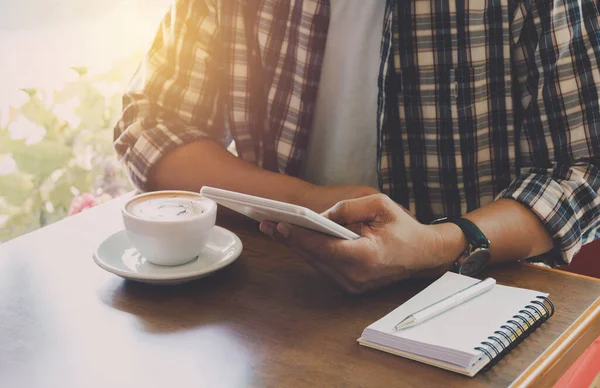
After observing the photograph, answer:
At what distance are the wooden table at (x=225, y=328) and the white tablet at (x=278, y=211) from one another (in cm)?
11

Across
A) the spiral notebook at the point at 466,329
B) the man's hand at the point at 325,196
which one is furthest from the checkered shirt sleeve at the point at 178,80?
the spiral notebook at the point at 466,329

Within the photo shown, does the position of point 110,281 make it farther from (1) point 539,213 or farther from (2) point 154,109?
(1) point 539,213

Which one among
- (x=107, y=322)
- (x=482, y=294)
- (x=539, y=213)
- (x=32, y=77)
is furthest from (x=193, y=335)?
(x=32, y=77)

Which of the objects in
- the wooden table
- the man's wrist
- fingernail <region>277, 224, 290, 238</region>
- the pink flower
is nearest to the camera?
the wooden table

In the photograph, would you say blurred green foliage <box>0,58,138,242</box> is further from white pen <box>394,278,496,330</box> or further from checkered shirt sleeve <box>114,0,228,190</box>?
white pen <box>394,278,496,330</box>

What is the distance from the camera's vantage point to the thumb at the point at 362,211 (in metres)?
1.02

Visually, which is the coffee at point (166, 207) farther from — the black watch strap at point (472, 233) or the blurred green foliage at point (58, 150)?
the blurred green foliage at point (58, 150)

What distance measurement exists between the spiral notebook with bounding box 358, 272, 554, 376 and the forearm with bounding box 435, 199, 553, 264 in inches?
5.1

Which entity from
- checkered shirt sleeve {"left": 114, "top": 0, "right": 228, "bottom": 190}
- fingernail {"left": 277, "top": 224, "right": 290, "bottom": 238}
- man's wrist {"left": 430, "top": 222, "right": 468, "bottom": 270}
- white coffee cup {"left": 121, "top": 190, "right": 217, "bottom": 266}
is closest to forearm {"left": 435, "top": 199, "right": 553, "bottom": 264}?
man's wrist {"left": 430, "top": 222, "right": 468, "bottom": 270}

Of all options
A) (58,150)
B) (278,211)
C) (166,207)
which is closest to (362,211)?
(278,211)

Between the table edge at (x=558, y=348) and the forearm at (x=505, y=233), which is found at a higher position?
the forearm at (x=505, y=233)

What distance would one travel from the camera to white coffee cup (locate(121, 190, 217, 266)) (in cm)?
100

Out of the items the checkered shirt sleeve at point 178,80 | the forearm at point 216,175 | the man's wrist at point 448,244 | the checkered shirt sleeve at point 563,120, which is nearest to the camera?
the man's wrist at point 448,244

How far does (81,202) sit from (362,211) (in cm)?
154
